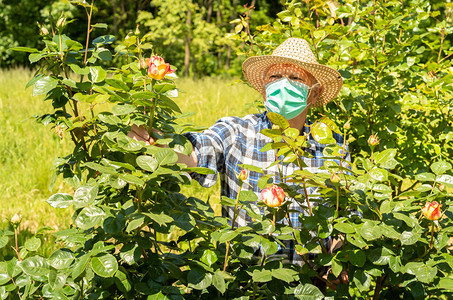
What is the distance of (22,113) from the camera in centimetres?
616

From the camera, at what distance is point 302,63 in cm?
221

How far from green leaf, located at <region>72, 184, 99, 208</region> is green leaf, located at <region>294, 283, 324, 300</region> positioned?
75 cm

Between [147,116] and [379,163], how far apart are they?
31.6 inches

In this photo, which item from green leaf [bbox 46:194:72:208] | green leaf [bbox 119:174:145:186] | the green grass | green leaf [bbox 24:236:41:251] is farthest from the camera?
the green grass

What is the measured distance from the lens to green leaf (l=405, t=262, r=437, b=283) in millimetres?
1448

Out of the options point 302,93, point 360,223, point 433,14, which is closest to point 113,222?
point 360,223

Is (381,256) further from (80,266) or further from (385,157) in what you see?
(80,266)

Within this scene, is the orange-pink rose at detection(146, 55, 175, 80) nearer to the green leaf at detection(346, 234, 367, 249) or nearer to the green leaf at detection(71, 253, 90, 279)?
the green leaf at detection(71, 253, 90, 279)

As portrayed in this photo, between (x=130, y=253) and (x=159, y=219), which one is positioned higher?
(x=159, y=219)

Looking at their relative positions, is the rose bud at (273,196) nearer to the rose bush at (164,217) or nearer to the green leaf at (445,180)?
the rose bush at (164,217)

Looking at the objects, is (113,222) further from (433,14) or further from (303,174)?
(433,14)

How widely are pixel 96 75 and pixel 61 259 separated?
1.91 ft

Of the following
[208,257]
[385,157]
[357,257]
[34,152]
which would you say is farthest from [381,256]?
[34,152]

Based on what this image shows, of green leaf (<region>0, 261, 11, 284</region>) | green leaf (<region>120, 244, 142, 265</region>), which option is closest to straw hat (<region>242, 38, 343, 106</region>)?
green leaf (<region>120, 244, 142, 265</region>)
